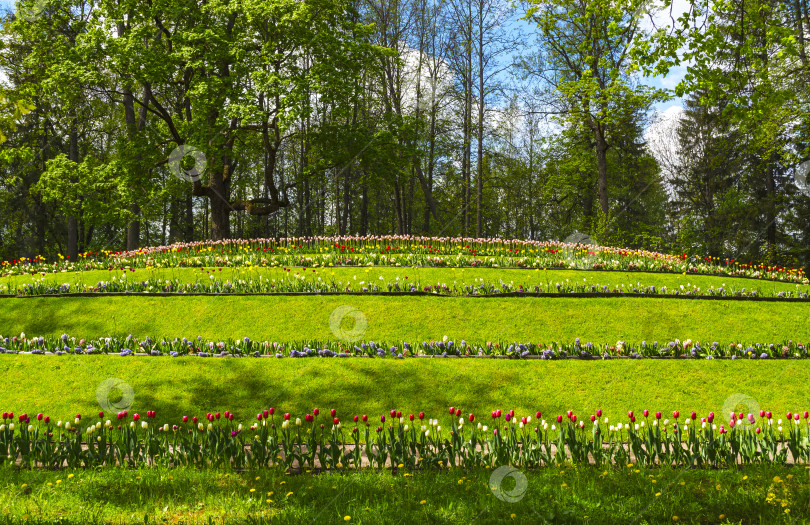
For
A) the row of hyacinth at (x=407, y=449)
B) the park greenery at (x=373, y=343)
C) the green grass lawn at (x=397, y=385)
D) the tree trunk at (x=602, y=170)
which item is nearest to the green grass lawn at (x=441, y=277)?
the park greenery at (x=373, y=343)

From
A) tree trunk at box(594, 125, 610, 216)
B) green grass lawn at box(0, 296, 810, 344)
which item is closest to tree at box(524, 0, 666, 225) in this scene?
tree trunk at box(594, 125, 610, 216)

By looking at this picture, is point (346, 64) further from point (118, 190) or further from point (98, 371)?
point (98, 371)

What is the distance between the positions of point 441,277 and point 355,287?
2.07 metres

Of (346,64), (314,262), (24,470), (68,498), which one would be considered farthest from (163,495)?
(346,64)

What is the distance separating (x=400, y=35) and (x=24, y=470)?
2563 centimetres

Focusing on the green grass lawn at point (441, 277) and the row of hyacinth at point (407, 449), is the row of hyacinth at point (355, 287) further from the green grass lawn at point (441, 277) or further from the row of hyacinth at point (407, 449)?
the row of hyacinth at point (407, 449)

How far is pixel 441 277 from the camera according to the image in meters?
11.6

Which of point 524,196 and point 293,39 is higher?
point 293,39

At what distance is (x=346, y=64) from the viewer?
1816cm

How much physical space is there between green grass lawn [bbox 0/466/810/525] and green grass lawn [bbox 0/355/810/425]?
60.0 inches

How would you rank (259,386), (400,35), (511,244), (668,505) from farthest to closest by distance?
A: (400,35)
(511,244)
(259,386)
(668,505)

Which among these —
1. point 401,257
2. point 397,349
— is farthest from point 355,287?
point 397,349

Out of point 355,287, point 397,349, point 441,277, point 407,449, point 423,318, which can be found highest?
point 441,277

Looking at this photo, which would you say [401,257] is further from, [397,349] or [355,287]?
[397,349]
